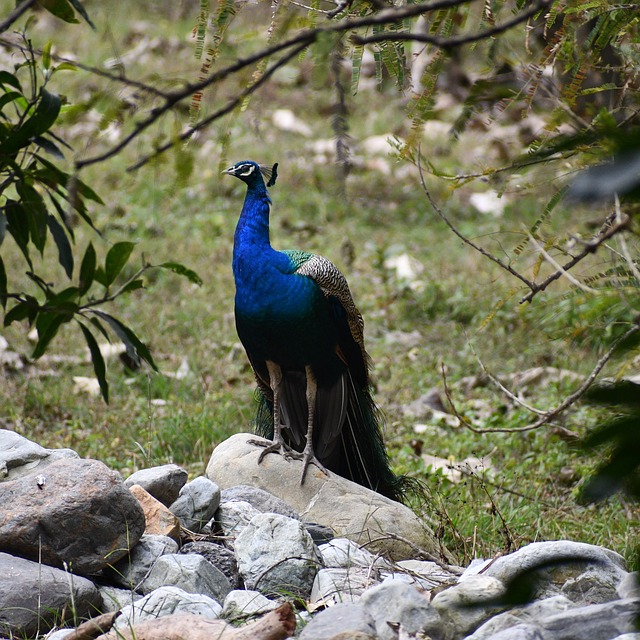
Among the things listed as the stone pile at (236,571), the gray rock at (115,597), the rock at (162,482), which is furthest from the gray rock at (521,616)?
the rock at (162,482)

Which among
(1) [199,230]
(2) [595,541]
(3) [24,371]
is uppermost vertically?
(1) [199,230]

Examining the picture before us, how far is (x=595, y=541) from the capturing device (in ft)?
11.6

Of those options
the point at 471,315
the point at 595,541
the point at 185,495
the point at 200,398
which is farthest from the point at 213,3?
the point at 595,541

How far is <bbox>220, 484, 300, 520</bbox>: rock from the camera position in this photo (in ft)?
11.2

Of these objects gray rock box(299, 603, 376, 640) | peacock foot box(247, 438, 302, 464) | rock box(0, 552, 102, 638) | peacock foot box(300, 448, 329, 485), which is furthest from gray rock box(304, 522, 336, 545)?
gray rock box(299, 603, 376, 640)

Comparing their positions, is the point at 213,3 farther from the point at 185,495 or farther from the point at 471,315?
the point at 185,495

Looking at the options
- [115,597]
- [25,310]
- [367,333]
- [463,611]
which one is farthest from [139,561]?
[367,333]

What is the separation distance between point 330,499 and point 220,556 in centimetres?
63

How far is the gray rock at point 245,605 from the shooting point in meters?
2.58

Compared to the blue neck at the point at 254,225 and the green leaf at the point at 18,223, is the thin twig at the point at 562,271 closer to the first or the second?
the green leaf at the point at 18,223

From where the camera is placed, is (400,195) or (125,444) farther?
(400,195)

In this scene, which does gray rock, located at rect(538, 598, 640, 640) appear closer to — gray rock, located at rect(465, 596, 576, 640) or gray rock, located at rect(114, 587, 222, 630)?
gray rock, located at rect(465, 596, 576, 640)

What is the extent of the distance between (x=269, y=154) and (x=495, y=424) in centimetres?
461

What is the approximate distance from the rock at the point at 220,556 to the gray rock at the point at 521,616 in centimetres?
89
